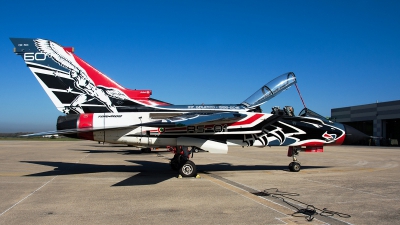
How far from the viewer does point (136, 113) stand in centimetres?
1223

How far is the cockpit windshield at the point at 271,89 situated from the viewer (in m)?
13.0

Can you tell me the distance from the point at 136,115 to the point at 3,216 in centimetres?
634

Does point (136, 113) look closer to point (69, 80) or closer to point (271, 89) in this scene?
point (69, 80)

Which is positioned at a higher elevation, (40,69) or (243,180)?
(40,69)

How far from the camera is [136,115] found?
1217cm

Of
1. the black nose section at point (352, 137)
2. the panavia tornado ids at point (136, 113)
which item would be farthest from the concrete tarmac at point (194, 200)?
the black nose section at point (352, 137)

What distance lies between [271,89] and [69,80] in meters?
7.57

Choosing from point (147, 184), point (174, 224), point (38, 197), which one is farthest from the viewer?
point (147, 184)

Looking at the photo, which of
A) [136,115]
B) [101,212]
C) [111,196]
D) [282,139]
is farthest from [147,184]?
Answer: [282,139]

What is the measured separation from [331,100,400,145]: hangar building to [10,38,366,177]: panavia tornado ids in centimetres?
4568

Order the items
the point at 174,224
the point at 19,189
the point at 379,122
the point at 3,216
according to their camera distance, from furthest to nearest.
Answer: the point at 379,122 → the point at 19,189 → the point at 3,216 → the point at 174,224

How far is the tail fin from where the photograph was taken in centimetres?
1186

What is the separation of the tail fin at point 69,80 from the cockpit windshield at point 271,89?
4184 millimetres

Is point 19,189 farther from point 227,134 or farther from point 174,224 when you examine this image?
point 227,134
